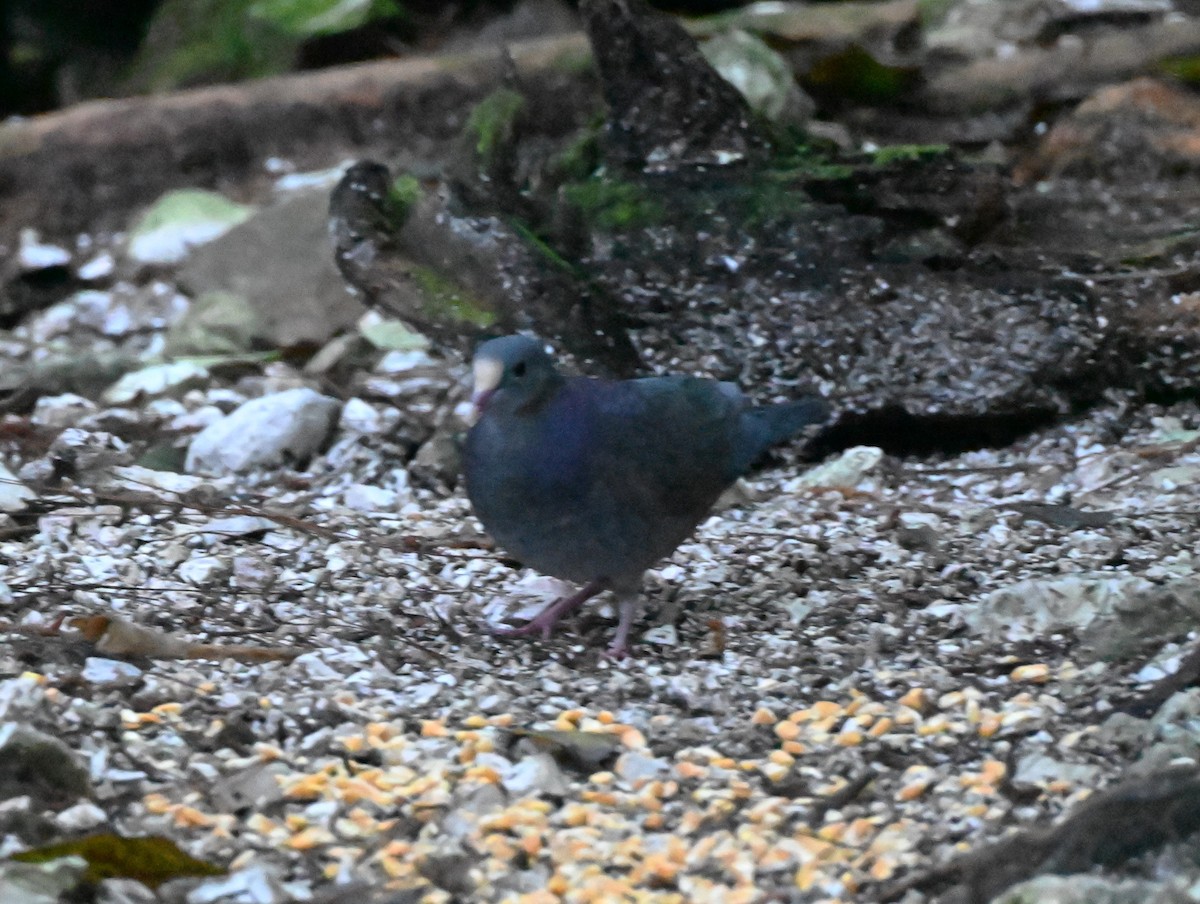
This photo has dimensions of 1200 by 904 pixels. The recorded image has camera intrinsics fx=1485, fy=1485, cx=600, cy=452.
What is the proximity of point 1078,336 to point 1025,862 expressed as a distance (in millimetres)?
2416

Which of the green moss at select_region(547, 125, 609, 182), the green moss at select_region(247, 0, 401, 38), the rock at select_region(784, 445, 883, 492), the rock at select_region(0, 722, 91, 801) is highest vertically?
the green moss at select_region(247, 0, 401, 38)

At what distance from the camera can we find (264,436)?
→ 427 cm

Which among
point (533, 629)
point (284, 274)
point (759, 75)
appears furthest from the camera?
point (759, 75)

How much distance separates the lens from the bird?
2857 millimetres

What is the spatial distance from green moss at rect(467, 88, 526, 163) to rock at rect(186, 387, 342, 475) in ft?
3.14

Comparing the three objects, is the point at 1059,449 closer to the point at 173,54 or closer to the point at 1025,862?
the point at 1025,862

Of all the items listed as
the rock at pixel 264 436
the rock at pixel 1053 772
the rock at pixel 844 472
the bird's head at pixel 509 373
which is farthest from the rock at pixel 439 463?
the rock at pixel 1053 772

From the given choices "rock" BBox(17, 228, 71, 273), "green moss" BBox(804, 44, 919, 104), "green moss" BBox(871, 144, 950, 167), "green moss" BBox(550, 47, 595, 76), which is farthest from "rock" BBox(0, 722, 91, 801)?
"green moss" BBox(804, 44, 919, 104)

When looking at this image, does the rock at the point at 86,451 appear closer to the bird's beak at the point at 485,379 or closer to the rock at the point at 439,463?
the rock at the point at 439,463

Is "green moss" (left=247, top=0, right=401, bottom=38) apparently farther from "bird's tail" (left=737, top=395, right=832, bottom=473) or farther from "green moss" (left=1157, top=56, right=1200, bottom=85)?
"bird's tail" (left=737, top=395, right=832, bottom=473)

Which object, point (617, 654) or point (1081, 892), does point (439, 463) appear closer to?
point (617, 654)

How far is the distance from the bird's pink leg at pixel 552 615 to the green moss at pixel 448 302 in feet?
4.17

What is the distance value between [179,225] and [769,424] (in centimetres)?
369

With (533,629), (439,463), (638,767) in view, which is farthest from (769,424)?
(439,463)
